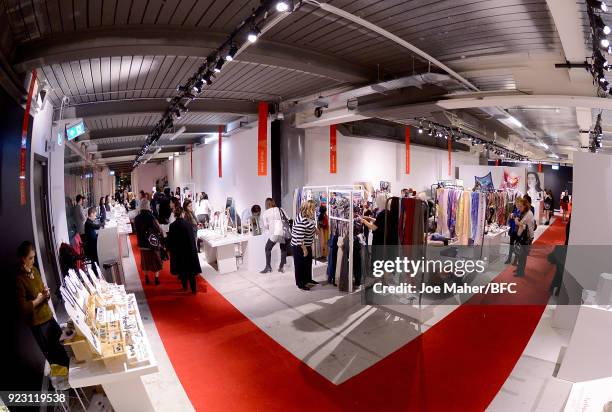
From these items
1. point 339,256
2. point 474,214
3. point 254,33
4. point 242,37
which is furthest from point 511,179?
point 254,33

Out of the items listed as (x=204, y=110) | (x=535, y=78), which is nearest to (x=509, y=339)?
(x=535, y=78)

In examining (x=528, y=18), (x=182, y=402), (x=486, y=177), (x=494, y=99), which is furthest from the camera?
(x=486, y=177)

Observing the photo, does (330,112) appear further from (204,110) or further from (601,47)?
(601,47)

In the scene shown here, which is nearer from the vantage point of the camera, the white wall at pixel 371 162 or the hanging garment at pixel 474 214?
the hanging garment at pixel 474 214

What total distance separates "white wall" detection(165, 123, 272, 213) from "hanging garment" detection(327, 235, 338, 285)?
303cm

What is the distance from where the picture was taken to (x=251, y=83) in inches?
258

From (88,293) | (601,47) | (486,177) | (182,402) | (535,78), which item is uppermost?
(535,78)

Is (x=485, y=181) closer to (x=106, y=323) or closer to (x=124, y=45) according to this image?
(x=124, y=45)

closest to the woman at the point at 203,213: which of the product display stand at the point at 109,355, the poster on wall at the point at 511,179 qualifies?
the product display stand at the point at 109,355

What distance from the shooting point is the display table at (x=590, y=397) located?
4.72ft

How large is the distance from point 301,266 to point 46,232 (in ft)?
12.1

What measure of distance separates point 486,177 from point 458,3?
8.18 meters

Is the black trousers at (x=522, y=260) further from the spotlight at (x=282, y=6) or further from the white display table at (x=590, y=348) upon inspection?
the spotlight at (x=282, y=6)

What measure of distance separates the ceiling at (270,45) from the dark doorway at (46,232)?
1.27 meters
